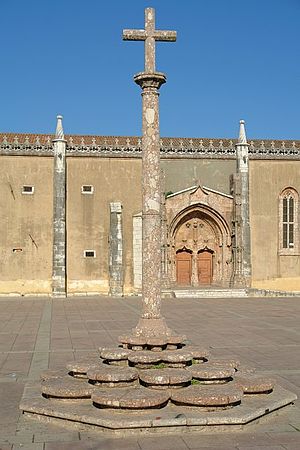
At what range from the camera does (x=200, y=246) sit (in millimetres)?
34094

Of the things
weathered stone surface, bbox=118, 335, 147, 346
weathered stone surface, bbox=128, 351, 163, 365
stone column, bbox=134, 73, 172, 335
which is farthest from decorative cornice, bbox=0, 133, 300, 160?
weathered stone surface, bbox=128, 351, 163, 365

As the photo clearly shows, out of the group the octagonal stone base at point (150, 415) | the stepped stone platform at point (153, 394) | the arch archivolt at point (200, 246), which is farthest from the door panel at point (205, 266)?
the octagonal stone base at point (150, 415)

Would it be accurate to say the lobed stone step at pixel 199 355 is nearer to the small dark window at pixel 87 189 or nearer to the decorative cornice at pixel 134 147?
the small dark window at pixel 87 189

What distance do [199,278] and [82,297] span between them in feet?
24.3

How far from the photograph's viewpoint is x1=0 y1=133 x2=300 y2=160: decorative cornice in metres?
31.8

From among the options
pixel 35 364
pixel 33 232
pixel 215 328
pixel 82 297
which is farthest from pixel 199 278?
pixel 35 364

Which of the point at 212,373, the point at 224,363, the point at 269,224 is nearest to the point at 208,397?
the point at 212,373

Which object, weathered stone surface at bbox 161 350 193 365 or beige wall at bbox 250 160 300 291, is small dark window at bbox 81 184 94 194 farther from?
weathered stone surface at bbox 161 350 193 365

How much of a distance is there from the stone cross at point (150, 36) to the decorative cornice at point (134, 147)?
21.7 meters

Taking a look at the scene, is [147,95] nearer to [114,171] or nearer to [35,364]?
[35,364]

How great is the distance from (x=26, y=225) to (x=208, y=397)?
25238 millimetres

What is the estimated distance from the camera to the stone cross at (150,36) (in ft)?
34.6

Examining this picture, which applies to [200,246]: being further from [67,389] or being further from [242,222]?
[67,389]

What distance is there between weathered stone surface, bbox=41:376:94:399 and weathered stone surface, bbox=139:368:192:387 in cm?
77
